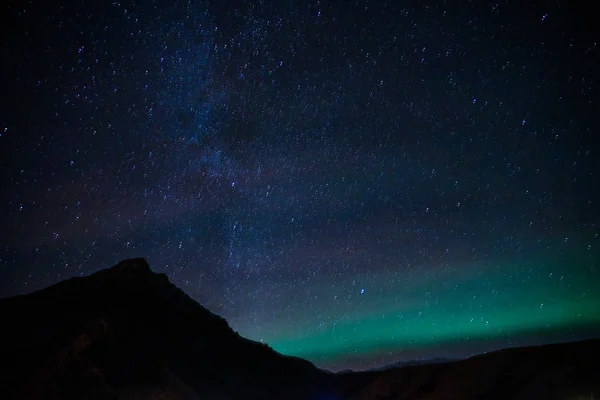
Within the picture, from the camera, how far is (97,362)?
26500 mm

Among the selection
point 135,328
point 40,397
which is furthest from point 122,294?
point 40,397

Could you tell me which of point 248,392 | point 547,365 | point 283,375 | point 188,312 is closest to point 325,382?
point 283,375

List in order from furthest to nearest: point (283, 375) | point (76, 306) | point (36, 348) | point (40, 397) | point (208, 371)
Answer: point (283, 375), point (208, 371), point (76, 306), point (36, 348), point (40, 397)

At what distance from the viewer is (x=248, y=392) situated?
3512 cm

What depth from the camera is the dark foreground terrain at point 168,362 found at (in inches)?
930

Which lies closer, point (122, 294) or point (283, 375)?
point (122, 294)

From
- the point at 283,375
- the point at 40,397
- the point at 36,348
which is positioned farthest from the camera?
the point at 283,375

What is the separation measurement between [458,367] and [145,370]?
23638mm

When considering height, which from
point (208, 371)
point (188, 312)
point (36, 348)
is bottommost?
point (208, 371)

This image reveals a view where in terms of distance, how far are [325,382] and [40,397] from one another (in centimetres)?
2812

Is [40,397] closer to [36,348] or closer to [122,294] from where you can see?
[36,348]

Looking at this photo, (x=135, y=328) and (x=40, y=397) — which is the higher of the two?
(x=135, y=328)

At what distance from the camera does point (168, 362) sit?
3161 centimetres

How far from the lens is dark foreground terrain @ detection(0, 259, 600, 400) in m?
23.6
